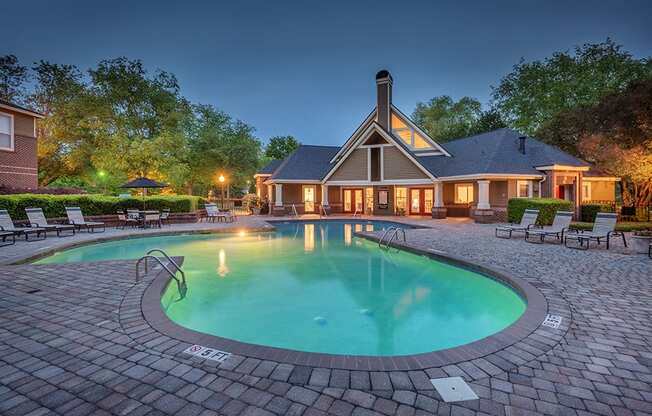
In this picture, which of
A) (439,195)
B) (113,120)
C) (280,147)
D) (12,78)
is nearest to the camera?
(439,195)

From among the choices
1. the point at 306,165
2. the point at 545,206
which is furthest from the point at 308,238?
the point at 306,165

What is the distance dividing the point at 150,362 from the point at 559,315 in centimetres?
505

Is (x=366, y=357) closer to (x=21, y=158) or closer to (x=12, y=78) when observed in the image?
(x=21, y=158)

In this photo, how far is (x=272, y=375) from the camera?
296 cm

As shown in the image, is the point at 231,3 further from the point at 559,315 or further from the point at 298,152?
the point at 559,315

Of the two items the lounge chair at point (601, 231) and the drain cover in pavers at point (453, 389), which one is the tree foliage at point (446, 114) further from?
the drain cover in pavers at point (453, 389)

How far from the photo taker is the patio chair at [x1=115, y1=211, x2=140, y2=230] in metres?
16.3

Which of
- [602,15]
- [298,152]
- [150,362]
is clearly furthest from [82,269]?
[602,15]

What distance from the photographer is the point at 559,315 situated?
4.42m

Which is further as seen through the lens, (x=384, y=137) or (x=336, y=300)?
(x=384, y=137)

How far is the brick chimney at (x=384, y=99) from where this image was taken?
2556cm

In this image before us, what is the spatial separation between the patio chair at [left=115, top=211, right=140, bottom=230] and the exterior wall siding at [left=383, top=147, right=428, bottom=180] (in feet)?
54.8

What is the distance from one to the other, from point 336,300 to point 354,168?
63.0ft

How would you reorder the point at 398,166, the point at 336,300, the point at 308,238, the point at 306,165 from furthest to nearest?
1. the point at 306,165
2. the point at 398,166
3. the point at 308,238
4. the point at 336,300
